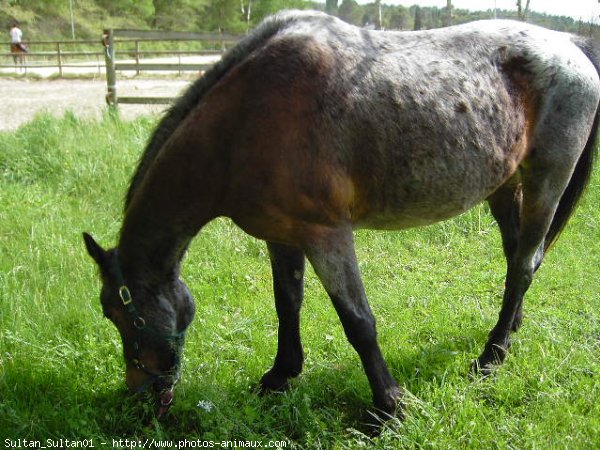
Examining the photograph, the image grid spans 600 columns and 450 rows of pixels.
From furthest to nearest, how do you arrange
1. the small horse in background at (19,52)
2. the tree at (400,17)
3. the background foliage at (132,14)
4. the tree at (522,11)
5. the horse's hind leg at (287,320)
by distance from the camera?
the background foliage at (132,14)
the small horse in background at (19,52)
the tree at (400,17)
the tree at (522,11)
the horse's hind leg at (287,320)

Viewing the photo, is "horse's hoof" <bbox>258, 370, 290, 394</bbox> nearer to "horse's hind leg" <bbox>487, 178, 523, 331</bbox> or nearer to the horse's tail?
"horse's hind leg" <bbox>487, 178, 523, 331</bbox>

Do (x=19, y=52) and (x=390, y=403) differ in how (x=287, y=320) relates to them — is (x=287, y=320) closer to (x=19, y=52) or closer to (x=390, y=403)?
(x=390, y=403)

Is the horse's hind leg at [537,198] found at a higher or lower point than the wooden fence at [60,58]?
lower

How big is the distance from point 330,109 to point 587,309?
8.99 feet

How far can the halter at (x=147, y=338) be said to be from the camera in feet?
8.77

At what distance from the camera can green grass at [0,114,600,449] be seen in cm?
283

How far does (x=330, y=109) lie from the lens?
2555mm

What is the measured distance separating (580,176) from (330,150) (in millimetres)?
2202

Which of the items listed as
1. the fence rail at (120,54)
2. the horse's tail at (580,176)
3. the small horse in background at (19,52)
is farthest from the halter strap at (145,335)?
the small horse in background at (19,52)

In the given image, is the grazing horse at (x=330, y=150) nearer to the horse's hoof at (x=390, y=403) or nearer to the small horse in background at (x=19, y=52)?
the horse's hoof at (x=390, y=403)

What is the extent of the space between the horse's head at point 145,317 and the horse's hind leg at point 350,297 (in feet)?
2.58

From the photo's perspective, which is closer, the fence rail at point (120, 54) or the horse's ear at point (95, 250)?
the horse's ear at point (95, 250)

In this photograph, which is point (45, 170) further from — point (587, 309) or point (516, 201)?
point (587, 309)

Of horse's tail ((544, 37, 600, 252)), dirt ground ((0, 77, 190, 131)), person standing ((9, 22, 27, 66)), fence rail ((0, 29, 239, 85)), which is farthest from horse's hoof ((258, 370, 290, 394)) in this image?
person standing ((9, 22, 27, 66))
